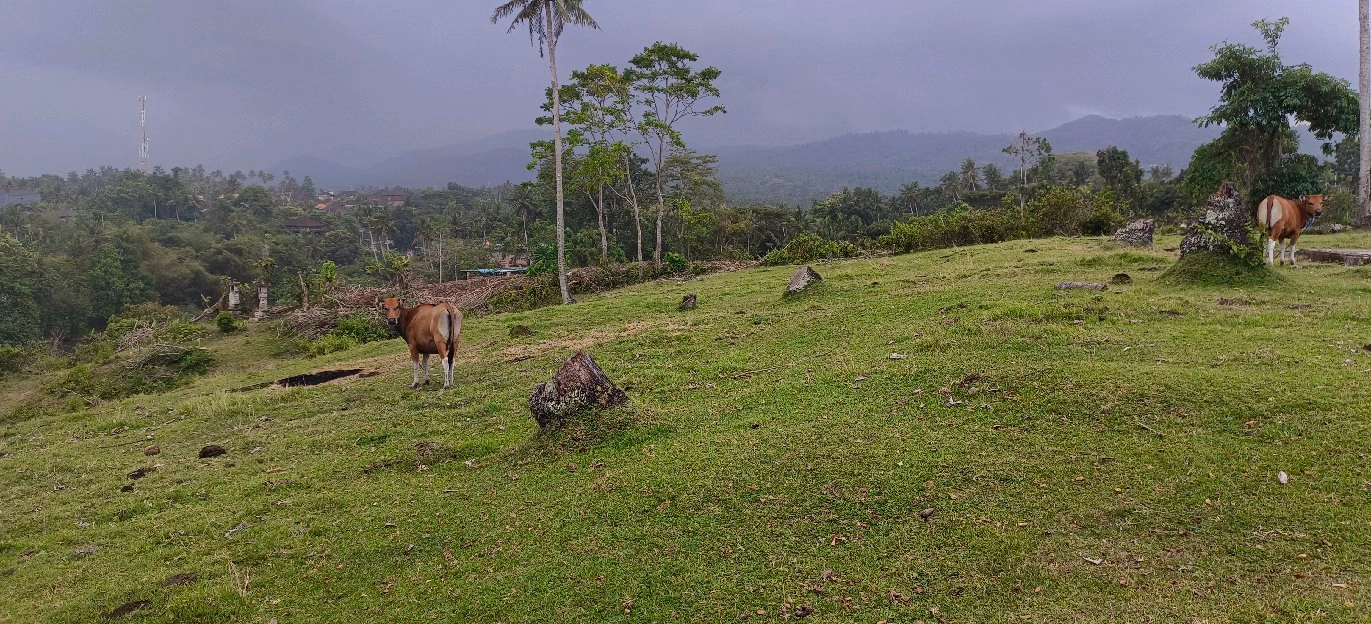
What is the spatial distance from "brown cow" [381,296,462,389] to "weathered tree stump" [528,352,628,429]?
12.2 feet

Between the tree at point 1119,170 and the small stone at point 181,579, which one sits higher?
the tree at point 1119,170

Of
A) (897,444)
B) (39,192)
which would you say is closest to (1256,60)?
(897,444)

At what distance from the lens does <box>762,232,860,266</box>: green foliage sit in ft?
75.1

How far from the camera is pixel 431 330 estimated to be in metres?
10.1

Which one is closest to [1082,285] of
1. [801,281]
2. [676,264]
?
[801,281]

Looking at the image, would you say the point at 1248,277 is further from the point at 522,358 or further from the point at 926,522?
the point at 522,358

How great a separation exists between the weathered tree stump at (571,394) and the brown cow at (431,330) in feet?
12.2

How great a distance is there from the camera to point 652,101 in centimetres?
2594

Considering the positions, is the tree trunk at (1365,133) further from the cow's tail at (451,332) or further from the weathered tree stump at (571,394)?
the cow's tail at (451,332)

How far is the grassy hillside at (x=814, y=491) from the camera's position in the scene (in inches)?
153

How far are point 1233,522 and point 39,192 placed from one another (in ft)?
486

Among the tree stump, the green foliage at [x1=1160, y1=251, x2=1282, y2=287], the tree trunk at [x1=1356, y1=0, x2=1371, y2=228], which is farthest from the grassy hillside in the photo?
the tree trunk at [x1=1356, y1=0, x2=1371, y2=228]

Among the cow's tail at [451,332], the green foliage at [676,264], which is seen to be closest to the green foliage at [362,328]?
the cow's tail at [451,332]

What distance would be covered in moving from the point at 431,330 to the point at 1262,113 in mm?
22569
